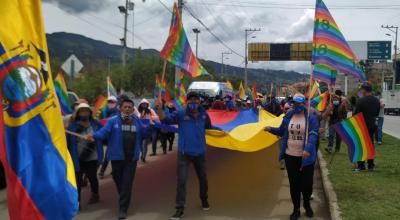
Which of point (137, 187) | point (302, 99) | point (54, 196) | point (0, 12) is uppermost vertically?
point (0, 12)

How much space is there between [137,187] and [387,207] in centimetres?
452

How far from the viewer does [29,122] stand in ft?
10.4

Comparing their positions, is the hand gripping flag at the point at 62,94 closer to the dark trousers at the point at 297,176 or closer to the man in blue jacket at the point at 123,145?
the man in blue jacket at the point at 123,145

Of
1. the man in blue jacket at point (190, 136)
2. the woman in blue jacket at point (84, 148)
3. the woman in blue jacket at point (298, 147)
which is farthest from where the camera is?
the woman in blue jacket at point (84, 148)

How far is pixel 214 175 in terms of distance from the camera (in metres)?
11.1

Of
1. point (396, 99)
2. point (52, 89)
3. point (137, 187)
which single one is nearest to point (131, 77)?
point (396, 99)

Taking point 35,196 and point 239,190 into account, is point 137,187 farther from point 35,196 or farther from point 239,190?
point 35,196

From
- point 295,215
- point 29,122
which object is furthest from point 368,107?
point 29,122

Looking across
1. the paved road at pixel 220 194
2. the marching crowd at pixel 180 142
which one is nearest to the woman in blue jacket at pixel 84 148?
the marching crowd at pixel 180 142

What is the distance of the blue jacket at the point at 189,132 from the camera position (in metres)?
7.46

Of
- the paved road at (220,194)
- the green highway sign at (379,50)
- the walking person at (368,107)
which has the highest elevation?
the green highway sign at (379,50)

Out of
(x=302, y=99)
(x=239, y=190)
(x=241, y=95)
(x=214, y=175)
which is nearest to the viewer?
(x=302, y=99)

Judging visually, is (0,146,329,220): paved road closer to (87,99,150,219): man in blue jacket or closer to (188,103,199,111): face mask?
(87,99,150,219): man in blue jacket

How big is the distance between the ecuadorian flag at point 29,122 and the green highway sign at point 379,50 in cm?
6237
